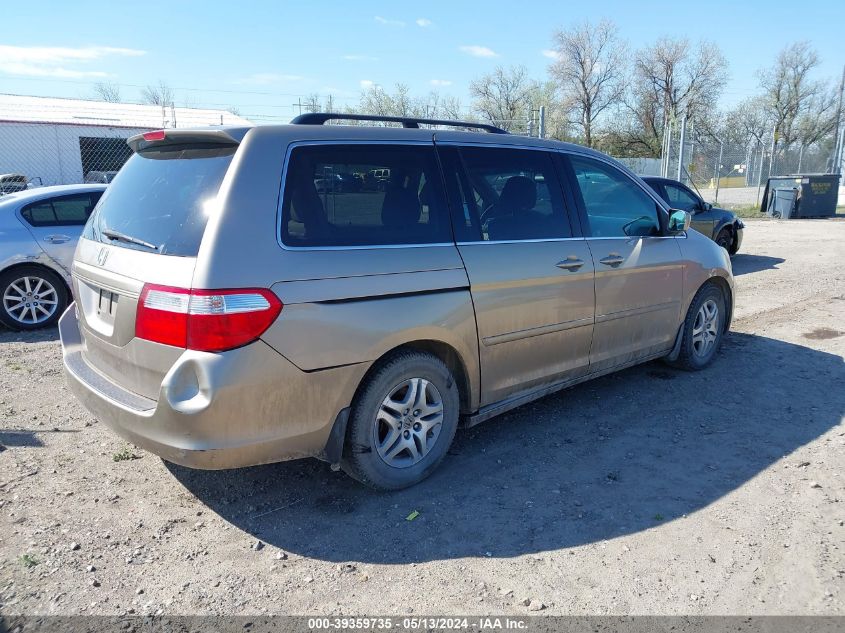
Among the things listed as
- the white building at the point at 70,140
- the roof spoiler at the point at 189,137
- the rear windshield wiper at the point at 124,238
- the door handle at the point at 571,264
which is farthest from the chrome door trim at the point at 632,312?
the white building at the point at 70,140

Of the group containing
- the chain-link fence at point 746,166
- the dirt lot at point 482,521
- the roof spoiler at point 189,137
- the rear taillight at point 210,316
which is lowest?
the dirt lot at point 482,521

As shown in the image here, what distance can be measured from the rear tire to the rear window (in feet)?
13.3

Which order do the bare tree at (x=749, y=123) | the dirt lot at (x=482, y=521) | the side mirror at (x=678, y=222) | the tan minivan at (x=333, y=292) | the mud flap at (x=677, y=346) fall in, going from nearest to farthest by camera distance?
the dirt lot at (x=482, y=521), the tan minivan at (x=333, y=292), the side mirror at (x=678, y=222), the mud flap at (x=677, y=346), the bare tree at (x=749, y=123)

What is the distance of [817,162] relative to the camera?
109 feet

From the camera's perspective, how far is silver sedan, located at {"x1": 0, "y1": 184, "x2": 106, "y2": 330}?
6.98 m

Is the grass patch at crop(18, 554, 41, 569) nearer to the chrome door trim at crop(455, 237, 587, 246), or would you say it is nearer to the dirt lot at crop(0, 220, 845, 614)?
the dirt lot at crop(0, 220, 845, 614)

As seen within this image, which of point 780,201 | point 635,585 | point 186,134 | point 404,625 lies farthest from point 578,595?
point 780,201

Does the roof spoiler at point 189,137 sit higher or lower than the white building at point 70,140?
lower

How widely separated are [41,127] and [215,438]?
29.7 meters

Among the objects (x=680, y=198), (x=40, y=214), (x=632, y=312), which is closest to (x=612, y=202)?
(x=632, y=312)

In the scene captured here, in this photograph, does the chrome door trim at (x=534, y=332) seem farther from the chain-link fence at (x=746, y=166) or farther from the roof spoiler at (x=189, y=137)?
the chain-link fence at (x=746, y=166)

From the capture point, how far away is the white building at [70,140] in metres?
26.7

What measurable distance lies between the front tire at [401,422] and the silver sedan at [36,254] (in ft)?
17.7

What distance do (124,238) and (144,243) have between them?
0.23m
